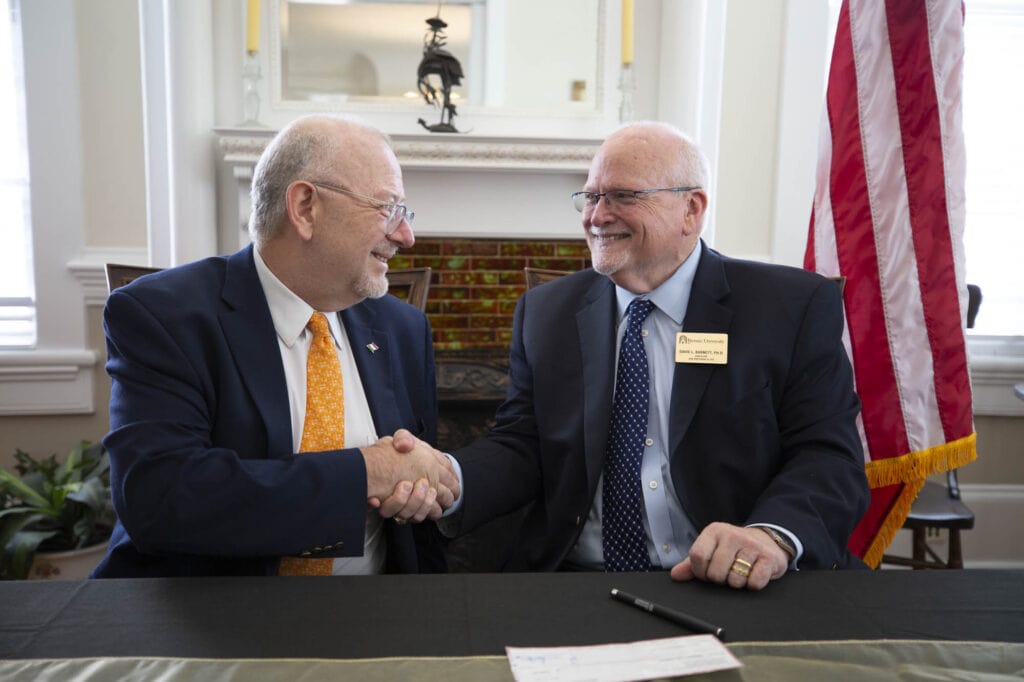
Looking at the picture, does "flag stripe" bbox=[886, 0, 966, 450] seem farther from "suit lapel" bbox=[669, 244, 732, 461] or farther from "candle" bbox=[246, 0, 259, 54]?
"candle" bbox=[246, 0, 259, 54]

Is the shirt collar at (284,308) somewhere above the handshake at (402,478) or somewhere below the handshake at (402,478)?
above

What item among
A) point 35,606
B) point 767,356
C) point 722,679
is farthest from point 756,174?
point 35,606

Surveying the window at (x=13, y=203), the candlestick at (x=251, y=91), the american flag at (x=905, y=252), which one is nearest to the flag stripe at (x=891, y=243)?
the american flag at (x=905, y=252)

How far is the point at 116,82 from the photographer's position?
352 centimetres

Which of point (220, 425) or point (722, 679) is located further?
point (220, 425)

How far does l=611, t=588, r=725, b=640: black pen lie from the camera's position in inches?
41.9

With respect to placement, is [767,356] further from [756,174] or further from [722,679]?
[756,174]

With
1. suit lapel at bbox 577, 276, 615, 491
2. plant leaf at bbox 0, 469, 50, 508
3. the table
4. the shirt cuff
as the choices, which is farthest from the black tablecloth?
plant leaf at bbox 0, 469, 50, 508

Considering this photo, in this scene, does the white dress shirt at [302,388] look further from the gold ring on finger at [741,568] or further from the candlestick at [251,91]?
the candlestick at [251,91]

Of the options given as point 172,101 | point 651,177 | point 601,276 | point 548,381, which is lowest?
point 548,381

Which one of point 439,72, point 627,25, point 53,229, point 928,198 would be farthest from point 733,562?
point 53,229

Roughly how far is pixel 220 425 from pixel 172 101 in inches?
89.5

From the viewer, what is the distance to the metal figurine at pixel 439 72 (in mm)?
3600

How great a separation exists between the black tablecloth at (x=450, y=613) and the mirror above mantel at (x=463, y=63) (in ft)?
8.83
